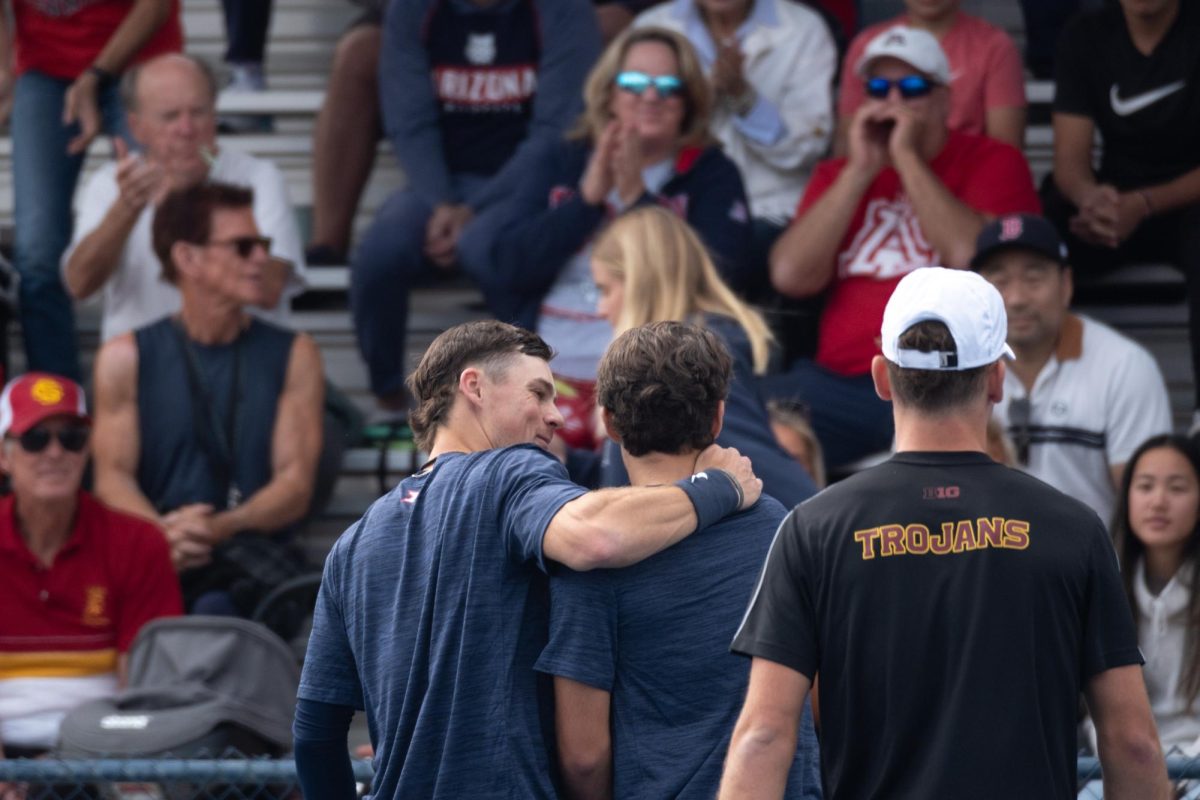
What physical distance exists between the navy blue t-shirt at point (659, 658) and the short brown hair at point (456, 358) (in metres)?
0.39

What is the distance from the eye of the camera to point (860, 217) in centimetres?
582

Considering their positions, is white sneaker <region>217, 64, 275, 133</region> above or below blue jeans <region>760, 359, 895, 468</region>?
above

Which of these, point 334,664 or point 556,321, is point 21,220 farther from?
point 334,664

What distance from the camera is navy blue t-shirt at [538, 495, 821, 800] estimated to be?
8.57 feet

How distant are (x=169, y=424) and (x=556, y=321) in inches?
48.5

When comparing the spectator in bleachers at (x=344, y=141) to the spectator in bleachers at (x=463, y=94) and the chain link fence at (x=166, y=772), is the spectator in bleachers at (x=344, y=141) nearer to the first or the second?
the spectator in bleachers at (x=463, y=94)

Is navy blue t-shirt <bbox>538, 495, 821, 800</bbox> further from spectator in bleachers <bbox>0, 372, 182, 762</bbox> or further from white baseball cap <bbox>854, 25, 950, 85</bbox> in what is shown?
white baseball cap <bbox>854, 25, 950, 85</bbox>

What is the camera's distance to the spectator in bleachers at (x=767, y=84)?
20.5ft

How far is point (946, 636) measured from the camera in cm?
238

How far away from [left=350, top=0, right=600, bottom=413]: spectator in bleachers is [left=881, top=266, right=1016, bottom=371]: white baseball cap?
12.0 ft

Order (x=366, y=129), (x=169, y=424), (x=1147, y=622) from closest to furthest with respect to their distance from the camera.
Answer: (x=1147, y=622) → (x=169, y=424) → (x=366, y=129)

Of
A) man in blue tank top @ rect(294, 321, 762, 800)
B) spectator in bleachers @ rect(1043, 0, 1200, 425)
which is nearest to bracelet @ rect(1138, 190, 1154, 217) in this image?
spectator in bleachers @ rect(1043, 0, 1200, 425)

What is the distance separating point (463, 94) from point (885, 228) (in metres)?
Answer: 1.57

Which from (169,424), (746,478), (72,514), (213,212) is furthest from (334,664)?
(213,212)
